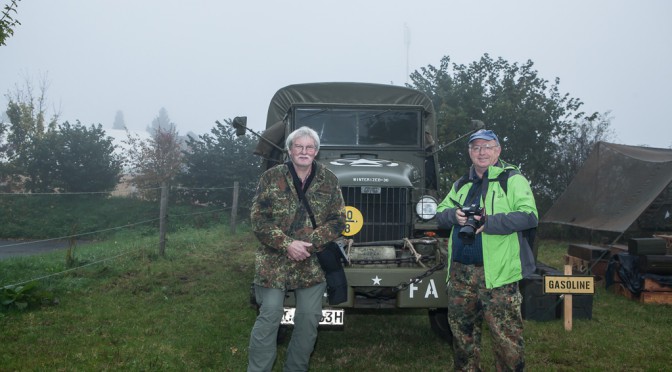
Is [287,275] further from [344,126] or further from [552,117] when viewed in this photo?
[552,117]

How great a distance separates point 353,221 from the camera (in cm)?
520

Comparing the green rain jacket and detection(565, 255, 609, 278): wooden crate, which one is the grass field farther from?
the green rain jacket

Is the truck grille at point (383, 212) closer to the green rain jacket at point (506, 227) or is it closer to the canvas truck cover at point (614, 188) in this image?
the green rain jacket at point (506, 227)

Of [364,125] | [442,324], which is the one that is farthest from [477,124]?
[442,324]

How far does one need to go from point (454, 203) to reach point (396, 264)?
0.89m

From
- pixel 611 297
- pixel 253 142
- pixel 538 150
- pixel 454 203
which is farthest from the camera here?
pixel 253 142

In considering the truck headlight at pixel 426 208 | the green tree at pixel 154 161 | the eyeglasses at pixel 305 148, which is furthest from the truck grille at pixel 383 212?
the green tree at pixel 154 161

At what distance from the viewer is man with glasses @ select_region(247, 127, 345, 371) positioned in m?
3.35

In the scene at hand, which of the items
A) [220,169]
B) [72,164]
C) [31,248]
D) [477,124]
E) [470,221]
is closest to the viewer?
[470,221]

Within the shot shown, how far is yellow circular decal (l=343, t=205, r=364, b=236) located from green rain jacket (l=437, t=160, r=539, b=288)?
1.67m

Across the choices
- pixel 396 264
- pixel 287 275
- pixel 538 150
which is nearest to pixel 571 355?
pixel 396 264

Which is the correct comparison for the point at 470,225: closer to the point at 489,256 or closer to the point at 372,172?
the point at 489,256

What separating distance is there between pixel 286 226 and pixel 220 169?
61.2 ft

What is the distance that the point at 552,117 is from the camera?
1653cm
